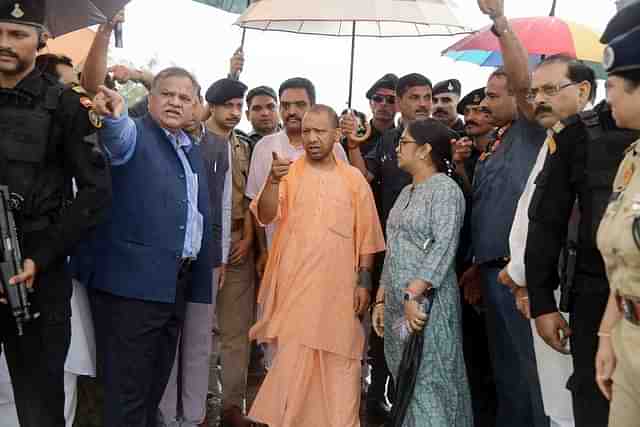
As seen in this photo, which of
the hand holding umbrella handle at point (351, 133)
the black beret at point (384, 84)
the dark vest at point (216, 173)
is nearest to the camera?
the dark vest at point (216, 173)

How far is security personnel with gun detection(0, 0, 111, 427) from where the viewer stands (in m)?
3.15

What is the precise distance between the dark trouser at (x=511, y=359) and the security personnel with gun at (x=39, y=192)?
6.64 feet

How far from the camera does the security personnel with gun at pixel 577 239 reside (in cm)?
286

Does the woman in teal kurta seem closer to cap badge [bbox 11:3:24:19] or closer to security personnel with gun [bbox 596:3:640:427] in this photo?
security personnel with gun [bbox 596:3:640:427]

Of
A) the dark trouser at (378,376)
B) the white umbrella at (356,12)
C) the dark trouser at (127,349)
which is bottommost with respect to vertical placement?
the dark trouser at (378,376)

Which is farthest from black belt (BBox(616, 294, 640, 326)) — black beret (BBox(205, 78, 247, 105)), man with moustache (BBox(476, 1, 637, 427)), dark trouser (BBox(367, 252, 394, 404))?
black beret (BBox(205, 78, 247, 105))

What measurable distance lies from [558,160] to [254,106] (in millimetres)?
3440

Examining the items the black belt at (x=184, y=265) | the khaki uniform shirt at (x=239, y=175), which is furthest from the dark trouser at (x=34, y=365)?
the khaki uniform shirt at (x=239, y=175)

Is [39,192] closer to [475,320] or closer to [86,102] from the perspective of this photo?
[86,102]

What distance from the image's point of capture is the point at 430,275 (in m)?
3.99

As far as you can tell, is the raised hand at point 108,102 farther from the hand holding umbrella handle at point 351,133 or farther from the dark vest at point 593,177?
the dark vest at point 593,177

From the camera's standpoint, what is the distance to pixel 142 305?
3.76 m

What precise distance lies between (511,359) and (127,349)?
1898mm

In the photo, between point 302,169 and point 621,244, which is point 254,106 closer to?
point 302,169
